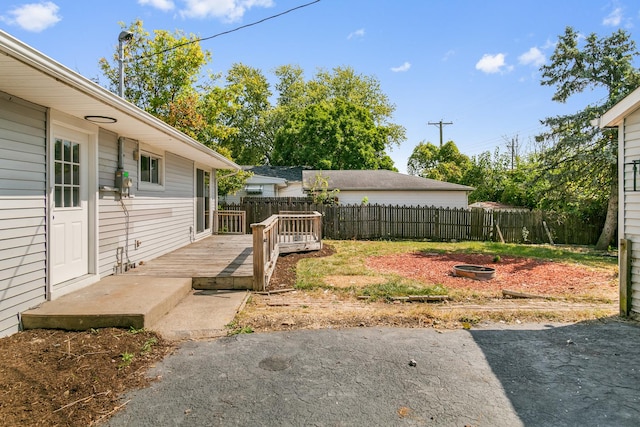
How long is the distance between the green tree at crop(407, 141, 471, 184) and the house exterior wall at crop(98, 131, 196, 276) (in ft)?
81.5

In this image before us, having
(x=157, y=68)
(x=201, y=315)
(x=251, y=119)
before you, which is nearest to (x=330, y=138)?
(x=251, y=119)

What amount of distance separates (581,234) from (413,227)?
6728 mm

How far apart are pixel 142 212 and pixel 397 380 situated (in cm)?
583

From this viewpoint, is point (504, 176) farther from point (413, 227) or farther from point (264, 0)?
point (264, 0)

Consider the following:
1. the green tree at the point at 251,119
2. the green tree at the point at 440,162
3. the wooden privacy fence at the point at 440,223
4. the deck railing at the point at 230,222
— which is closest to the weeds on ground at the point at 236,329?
the deck railing at the point at 230,222

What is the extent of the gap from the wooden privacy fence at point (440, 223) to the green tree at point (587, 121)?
4.13ft

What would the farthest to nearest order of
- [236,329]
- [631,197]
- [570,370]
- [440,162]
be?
1. [440,162]
2. [631,197]
3. [236,329]
4. [570,370]

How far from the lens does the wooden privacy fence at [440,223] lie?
584 inches

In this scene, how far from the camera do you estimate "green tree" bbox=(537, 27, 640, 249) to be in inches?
505

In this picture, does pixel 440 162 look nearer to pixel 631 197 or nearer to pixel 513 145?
pixel 513 145

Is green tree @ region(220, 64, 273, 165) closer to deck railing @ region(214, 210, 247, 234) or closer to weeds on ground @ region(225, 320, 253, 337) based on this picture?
deck railing @ region(214, 210, 247, 234)

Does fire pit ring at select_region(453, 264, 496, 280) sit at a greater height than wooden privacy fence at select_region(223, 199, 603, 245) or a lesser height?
lesser

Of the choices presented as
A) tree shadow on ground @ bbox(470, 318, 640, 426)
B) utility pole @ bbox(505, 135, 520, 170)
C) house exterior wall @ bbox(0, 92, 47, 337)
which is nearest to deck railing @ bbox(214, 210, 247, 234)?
house exterior wall @ bbox(0, 92, 47, 337)

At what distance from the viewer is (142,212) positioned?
6.88 meters
